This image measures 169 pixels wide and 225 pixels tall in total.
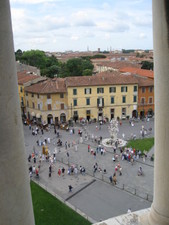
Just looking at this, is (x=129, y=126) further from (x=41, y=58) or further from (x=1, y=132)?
(x=41, y=58)

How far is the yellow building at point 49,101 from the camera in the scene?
40.2 meters

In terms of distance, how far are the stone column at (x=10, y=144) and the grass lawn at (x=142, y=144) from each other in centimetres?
2446

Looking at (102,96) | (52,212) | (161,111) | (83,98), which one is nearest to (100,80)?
(102,96)

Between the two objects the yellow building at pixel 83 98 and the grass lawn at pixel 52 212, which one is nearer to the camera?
the grass lawn at pixel 52 212

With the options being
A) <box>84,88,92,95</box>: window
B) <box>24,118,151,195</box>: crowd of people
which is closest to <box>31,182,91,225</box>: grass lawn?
<box>24,118,151,195</box>: crowd of people

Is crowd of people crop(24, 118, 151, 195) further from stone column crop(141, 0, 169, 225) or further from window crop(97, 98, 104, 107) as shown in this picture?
stone column crop(141, 0, 169, 225)

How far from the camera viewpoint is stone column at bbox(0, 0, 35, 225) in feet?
14.1

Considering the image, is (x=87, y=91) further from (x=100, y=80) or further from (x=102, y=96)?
(x=100, y=80)

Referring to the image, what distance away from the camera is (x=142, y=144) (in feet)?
98.8

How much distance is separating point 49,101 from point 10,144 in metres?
36.3

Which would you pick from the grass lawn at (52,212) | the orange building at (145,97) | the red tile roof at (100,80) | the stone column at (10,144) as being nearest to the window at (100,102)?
the red tile roof at (100,80)

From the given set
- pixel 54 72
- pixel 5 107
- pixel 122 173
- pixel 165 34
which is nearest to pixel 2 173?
pixel 5 107

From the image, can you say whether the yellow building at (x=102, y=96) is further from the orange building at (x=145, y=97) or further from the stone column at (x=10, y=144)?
the stone column at (x=10, y=144)

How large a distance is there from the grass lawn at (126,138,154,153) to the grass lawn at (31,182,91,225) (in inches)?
536
